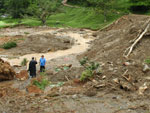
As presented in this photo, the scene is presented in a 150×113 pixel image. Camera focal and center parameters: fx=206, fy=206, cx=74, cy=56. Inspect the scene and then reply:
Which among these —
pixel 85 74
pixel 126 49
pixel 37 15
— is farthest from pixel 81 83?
pixel 37 15

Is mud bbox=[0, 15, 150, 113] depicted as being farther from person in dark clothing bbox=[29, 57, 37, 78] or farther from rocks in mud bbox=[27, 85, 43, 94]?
person in dark clothing bbox=[29, 57, 37, 78]

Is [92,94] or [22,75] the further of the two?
[22,75]

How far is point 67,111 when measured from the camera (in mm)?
7086

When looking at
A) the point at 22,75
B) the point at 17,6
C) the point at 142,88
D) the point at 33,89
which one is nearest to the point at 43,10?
the point at 17,6

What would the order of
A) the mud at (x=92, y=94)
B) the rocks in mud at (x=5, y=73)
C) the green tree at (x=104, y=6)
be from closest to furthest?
the mud at (x=92, y=94) → the rocks in mud at (x=5, y=73) → the green tree at (x=104, y=6)

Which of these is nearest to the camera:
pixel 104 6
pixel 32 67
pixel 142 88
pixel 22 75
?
pixel 142 88

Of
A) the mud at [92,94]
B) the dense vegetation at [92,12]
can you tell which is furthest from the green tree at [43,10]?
the mud at [92,94]

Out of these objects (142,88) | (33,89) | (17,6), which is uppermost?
(17,6)

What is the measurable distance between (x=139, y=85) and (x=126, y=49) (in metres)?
4.03

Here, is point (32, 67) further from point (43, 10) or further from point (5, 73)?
point (43, 10)

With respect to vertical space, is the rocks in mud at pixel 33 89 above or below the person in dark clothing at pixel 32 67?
below

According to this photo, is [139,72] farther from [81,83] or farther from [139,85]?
[81,83]

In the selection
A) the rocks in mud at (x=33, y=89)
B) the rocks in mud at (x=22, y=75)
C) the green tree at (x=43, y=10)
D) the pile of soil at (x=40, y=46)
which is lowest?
the pile of soil at (x=40, y=46)

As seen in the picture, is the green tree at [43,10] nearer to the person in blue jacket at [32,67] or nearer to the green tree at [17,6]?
the green tree at [17,6]
